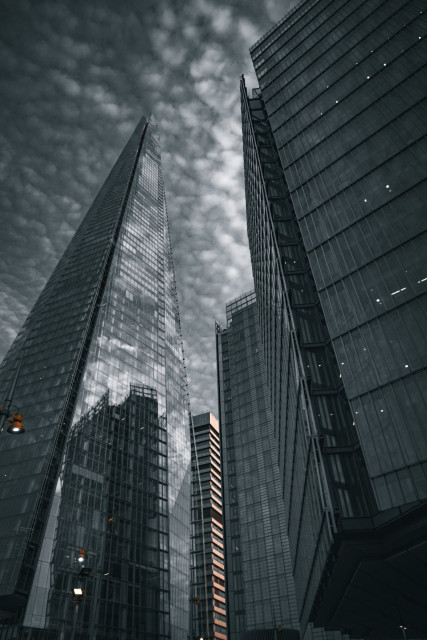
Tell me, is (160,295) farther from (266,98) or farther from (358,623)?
(358,623)

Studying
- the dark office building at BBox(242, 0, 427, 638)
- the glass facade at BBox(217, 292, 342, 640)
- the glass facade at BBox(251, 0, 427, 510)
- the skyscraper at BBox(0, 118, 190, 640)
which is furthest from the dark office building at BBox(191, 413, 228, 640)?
the glass facade at BBox(251, 0, 427, 510)

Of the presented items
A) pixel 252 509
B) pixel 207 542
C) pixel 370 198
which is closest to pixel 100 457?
pixel 252 509

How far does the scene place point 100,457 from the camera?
75062 millimetres

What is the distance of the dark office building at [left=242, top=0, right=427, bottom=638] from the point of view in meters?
30.6

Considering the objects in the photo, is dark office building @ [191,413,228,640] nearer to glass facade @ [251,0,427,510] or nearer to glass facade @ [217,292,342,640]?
glass facade @ [217,292,342,640]

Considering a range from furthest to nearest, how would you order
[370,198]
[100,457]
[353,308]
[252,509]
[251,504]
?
[251,504], [252,509], [100,457], [370,198], [353,308]

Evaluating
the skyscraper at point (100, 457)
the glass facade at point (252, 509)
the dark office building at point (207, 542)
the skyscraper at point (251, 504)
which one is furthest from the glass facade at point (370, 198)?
the dark office building at point (207, 542)

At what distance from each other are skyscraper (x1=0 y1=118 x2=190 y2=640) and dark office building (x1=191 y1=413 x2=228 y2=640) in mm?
15890

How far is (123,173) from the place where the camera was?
149 meters

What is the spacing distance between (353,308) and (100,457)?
174 ft

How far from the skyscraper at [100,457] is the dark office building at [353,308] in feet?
81.8

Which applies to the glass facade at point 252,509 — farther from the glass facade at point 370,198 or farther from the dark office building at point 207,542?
the glass facade at point 370,198

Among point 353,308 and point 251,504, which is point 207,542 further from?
point 353,308

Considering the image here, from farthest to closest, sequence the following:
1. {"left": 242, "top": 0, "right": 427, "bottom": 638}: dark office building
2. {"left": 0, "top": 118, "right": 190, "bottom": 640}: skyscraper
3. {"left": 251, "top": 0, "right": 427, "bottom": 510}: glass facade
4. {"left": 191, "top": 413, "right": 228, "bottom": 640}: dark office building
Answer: {"left": 191, "top": 413, "right": 228, "bottom": 640}: dark office building, {"left": 0, "top": 118, "right": 190, "bottom": 640}: skyscraper, {"left": 251, "top": 0, "right": 427, "bottom": 510}: glass facade, {"left": 242, "top": 0, "right": 427, "bottom": 638}: dark office building
